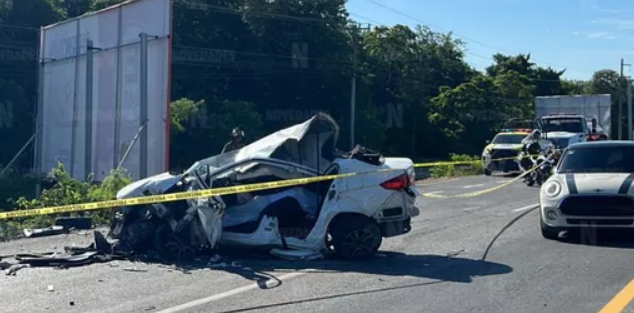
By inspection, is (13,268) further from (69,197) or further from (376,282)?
(69,197)

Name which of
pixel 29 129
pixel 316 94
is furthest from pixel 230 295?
pixel 316 94

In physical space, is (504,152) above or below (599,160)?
above

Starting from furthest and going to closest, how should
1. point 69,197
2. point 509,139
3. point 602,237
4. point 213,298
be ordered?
point 509,139 → point 69,197 → point 602,237 → point 213,298

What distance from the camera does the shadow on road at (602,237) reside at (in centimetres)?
1162

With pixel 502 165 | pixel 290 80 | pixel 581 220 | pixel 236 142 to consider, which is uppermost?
pixel 290 80

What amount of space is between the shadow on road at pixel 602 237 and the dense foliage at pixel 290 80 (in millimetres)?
26466

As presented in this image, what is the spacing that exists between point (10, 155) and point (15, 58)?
5.20 meters

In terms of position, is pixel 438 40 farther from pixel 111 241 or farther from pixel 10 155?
pixel 111 241

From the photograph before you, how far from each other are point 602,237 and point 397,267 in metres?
4.27

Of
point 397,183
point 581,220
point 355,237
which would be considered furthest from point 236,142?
point 581,220

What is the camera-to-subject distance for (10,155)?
41.0m

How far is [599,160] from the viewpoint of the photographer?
13.0m

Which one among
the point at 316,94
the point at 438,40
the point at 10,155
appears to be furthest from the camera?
the point at 438,40

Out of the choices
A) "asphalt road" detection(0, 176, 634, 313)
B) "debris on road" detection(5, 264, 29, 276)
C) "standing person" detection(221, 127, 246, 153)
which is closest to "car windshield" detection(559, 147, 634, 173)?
"asphalt road" detection(0, 176, 634, 313)
